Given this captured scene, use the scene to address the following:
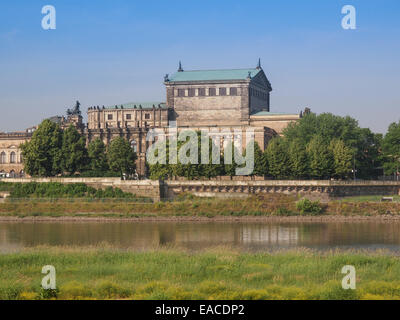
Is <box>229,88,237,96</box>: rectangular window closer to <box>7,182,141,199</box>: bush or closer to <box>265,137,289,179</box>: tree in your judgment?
<box>265,137,289,179</box>: tree

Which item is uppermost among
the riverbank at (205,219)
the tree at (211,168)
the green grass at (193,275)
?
the tree at (211,168)

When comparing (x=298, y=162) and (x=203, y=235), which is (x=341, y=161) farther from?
(x=203, y=235)

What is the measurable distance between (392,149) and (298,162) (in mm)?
16439

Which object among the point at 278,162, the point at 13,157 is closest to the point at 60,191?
the point at 278,162

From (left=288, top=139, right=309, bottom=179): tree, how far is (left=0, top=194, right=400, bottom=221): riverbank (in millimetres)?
9489

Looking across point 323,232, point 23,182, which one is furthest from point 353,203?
point 23,182

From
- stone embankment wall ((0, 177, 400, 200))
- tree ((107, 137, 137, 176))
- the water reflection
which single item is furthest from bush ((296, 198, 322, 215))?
tree ((107, 137, 137, 176))

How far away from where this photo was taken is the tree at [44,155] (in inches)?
3981

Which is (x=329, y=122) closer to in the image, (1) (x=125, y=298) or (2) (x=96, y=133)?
(2) (x=96, y=133)

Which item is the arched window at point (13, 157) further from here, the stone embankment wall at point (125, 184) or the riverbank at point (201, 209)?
the riverbank at point (201, 209)

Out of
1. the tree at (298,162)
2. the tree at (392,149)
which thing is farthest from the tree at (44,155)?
the tree at (392,149)

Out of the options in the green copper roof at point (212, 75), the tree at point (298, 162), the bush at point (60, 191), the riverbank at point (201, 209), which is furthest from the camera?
the green copper roof at point (212, 75)

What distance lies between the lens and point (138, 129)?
125 meters

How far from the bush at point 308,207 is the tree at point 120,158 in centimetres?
3179
